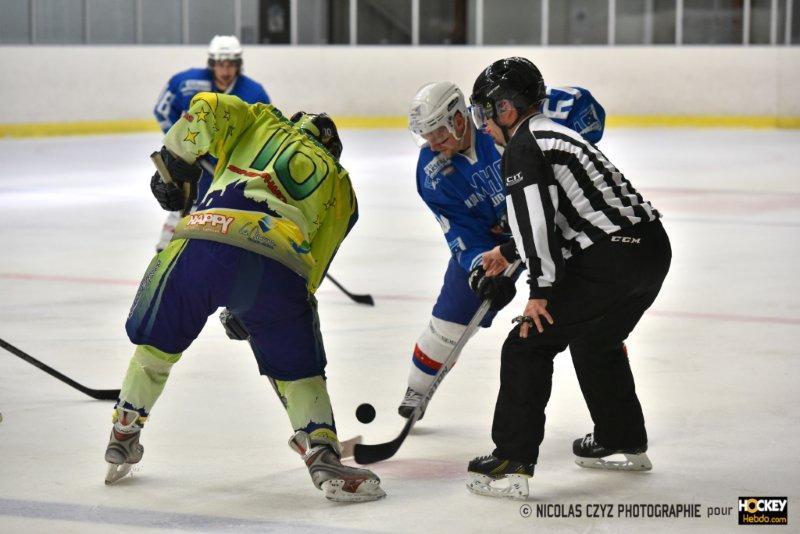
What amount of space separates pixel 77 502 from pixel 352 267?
13.3 feet

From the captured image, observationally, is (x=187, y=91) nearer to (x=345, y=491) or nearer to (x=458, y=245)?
(x=458, y=245)

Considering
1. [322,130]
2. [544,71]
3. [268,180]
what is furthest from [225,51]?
[544,71]

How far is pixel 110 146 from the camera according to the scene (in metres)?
15.2

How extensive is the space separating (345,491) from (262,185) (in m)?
0.77

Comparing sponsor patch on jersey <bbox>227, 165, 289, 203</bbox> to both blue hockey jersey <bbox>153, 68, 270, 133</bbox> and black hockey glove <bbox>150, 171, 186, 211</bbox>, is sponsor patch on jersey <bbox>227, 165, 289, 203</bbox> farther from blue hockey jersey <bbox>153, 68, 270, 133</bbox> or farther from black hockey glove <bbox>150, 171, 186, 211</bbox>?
blue hockey jersey <bbox>153, 68, 270, 133</bbox>

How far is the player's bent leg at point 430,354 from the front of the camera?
421 centimetres

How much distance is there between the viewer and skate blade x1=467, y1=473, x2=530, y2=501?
11.0 feet

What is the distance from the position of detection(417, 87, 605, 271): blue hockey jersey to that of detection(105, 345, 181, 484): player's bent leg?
0.98 meters

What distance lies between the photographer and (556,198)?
10.8 feet

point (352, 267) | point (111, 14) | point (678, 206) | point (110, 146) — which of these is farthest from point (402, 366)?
point (111, 14)

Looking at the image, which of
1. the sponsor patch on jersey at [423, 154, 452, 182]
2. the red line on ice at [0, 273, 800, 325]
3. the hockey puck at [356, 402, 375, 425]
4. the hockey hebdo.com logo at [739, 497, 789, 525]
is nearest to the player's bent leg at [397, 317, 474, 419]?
the sponsor patch on jersey at [423, 154, 452, 182]

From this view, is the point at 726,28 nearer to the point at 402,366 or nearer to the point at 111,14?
the point at 111,14

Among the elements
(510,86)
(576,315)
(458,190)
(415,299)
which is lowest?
(415,299)

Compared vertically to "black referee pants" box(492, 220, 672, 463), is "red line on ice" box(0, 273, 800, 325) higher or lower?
lower
